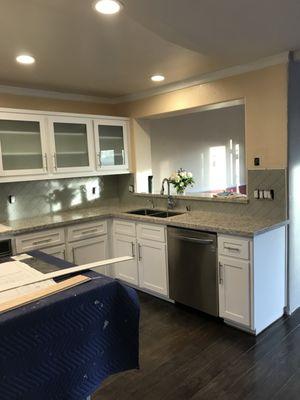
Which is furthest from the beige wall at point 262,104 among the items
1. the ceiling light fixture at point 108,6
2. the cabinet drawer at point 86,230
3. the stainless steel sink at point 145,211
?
the cabinet drawer at point 86,230

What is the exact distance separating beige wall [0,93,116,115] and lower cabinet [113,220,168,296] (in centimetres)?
156

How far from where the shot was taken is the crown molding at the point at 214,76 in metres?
2.81

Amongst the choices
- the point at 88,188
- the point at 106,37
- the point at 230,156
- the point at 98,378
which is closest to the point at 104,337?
the point at 98,378

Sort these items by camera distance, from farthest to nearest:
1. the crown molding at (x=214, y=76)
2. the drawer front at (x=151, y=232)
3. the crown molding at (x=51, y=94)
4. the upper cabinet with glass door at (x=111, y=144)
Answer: the upper cabinet with glass door at (x=111, y=144), the crown molding at (x=51, y=94), the drawer front at (x=151, y=232), the crown molding at (x=214, y=76)

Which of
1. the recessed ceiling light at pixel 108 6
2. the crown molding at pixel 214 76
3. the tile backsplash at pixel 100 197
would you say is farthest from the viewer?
the tile backsplash at pixel 100 197

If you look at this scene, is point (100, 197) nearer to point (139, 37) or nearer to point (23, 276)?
point (139, 37)

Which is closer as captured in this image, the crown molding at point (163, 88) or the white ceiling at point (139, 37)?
the white ceiling at point (139, 37)

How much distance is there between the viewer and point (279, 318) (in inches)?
115

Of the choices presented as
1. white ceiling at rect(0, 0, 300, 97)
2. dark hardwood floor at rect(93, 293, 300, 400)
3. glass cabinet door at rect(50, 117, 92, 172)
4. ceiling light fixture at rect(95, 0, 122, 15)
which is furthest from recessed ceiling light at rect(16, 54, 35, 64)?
dark hardwood floor at rect(93, 293, 300, 400)

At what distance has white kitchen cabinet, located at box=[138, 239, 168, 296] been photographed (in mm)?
3324

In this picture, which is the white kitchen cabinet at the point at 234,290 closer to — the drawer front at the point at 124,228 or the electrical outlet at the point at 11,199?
the drawer front at the point at 124,228

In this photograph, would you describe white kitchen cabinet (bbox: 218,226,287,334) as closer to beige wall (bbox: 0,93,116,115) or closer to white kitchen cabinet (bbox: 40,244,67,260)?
white kitchen cabinet (bbox: 40,244,67,260)

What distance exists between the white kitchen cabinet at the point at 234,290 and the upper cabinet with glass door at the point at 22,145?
2.19 m

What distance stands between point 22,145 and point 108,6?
81.5 inches
